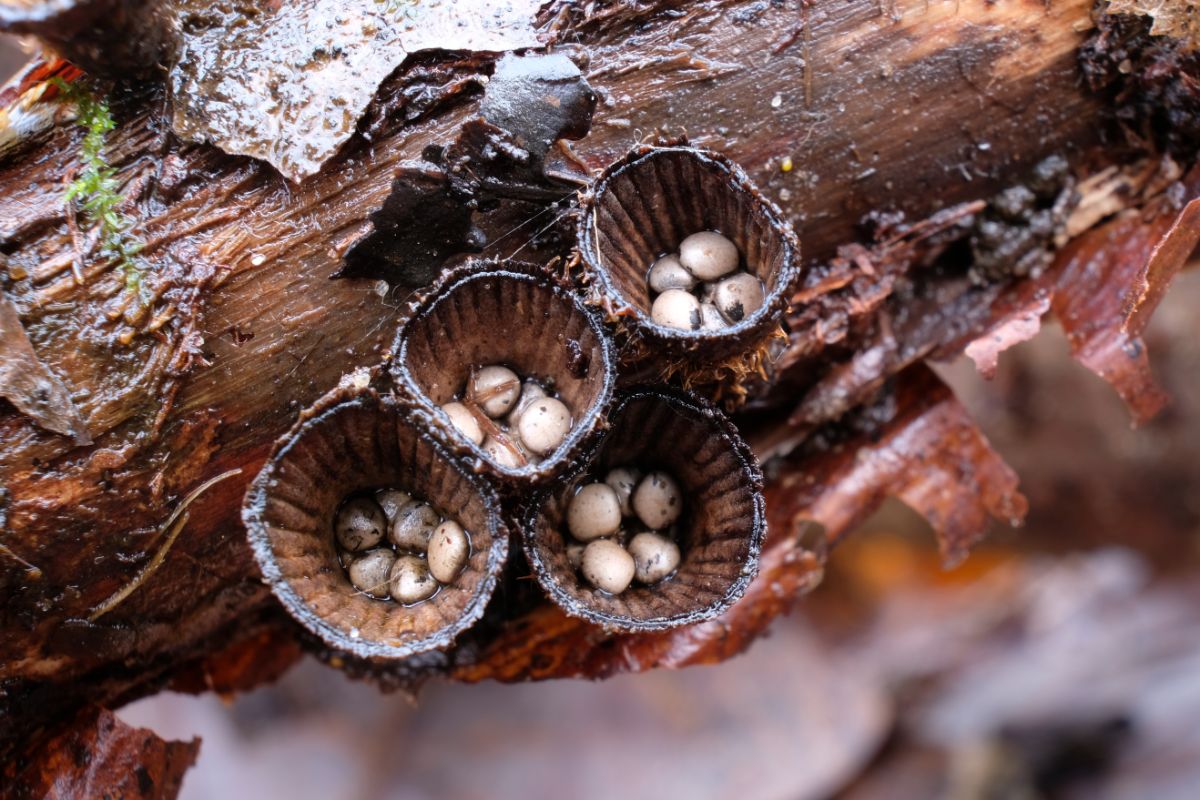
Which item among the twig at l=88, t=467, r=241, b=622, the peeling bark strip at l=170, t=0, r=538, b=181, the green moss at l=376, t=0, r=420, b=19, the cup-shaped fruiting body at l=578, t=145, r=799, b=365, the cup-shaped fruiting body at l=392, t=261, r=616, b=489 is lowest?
the twig at l=88, t=467, r=241, b=622

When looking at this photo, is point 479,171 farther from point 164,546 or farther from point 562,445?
point 164,546

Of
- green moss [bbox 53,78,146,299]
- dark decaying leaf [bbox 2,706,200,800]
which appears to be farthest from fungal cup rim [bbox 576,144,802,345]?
dark decaying leaf [bbox 2,706,200,800]

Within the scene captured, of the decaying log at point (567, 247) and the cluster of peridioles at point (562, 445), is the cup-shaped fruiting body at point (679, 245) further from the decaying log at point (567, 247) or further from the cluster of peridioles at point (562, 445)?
the decaying log at point (567, 247)

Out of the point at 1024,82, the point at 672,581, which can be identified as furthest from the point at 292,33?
the point at 1024,82

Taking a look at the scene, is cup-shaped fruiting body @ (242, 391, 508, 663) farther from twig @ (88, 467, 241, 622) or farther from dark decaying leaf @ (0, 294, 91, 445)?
dark decaying leaf @ (0, 294, 91, 445)

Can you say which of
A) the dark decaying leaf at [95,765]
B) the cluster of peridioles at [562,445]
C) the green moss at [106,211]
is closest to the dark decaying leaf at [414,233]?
the cluster of peridioles at [562,445]

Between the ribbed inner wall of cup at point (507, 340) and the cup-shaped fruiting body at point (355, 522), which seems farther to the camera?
the ribbed inner wall of cup at point (507, 340)

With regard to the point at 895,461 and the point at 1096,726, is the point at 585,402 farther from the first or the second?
the point at 1096,726
